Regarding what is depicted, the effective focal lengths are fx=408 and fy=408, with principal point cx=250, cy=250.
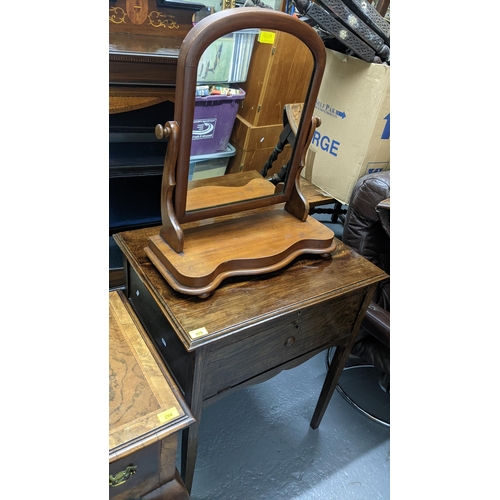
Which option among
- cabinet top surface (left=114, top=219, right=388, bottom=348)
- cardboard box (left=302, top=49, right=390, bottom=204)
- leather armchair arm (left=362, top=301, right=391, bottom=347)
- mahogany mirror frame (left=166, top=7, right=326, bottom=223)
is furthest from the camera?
cardboard box (left=302, top=49, right=390, bottom=204)

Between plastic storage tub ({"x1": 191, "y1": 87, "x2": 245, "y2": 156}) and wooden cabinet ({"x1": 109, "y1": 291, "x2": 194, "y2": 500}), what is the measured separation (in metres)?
0.52

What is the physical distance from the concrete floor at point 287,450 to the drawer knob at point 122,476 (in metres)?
0.52

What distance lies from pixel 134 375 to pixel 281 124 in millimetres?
739

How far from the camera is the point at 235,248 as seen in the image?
0.99m

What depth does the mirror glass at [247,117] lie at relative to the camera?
95 cm

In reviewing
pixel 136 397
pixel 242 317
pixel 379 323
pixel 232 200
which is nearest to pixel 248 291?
pixel 242 317

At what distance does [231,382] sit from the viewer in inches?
39.8

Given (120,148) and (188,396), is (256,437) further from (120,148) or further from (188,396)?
(120,148)

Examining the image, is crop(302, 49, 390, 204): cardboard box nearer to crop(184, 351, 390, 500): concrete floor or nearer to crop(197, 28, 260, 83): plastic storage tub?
crop(197, 28, 260, 83): plastic storage tub

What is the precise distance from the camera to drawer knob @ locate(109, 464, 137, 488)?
852 millimetres

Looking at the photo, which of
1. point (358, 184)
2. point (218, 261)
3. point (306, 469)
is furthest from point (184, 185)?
point (306, 469)

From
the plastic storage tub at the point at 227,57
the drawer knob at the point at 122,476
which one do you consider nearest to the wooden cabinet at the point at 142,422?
the drawer knob at the point at 122,476

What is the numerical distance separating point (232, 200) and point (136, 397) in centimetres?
52

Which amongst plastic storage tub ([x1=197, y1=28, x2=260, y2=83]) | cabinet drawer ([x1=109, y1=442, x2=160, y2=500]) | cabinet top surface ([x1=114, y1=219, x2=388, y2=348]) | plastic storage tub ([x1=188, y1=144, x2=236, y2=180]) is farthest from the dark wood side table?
plastic storage tub ([x1=197, y1=28, x2=260, y2=83])
